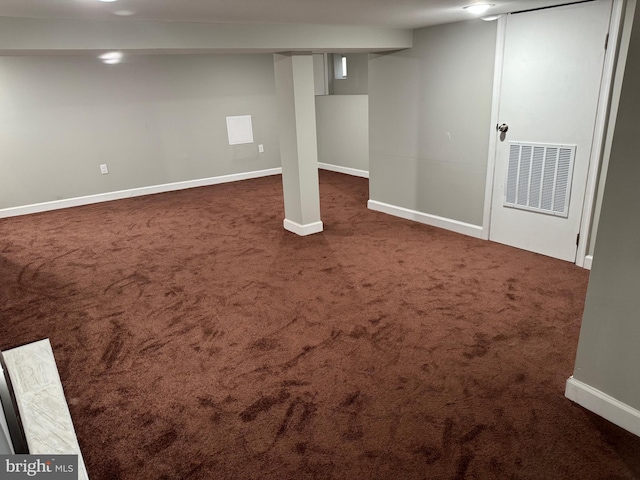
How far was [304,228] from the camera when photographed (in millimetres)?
4812

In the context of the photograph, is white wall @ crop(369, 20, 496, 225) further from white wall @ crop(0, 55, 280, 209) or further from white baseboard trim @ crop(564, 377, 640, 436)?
white wall @ crop(0, 55, 280, 209)

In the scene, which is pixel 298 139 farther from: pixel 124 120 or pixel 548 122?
pixel 124 120

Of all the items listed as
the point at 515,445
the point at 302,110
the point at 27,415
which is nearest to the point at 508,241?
the point at 302,110

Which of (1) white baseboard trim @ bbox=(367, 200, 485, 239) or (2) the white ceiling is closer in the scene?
(2) the white ceiling

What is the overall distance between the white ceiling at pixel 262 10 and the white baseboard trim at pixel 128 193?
3.86 metres

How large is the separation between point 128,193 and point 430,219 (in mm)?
4438

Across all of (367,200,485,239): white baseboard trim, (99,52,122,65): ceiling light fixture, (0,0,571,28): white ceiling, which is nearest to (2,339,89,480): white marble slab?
(0,0,571,28): white ceiling

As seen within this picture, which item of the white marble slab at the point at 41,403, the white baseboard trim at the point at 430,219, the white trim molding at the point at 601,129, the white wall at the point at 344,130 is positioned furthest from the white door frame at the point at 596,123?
the white marble slab at the point at 41,403

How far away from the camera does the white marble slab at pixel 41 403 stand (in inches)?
35.6

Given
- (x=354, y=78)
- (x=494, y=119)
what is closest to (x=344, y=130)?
(x=354, y=78)

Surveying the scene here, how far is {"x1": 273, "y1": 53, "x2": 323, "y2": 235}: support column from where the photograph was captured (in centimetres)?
434

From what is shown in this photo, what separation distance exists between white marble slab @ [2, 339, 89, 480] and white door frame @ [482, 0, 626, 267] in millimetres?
A: 3793

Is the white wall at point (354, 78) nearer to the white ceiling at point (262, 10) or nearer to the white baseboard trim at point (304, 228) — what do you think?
the white baseboard trim at point (304, 228)

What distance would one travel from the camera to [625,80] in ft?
5.87
